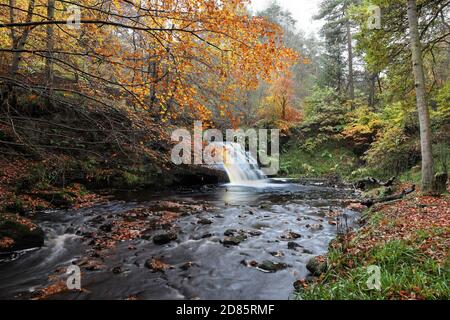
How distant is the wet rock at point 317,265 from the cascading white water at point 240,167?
11.9 m

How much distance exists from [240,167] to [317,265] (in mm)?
14036

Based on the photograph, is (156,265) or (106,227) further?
(106,227)

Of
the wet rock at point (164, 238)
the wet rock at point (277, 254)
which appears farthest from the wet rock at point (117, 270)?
the wet rock at point (277, 254)

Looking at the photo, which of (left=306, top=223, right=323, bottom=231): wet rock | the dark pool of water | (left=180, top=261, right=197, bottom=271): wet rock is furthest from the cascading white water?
(left=180, top=261, right=197, bottom=271): wet rock

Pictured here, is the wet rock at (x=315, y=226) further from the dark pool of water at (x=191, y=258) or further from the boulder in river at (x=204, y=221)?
the boulder in river at (x=204, y=221)

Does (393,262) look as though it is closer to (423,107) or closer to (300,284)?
(300,284)

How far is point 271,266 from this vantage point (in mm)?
5062

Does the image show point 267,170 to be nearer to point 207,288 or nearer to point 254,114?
point 254,114

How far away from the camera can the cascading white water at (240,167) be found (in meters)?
17.8

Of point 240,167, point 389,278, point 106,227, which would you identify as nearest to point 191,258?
point 106,227

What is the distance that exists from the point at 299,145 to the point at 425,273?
63.6 ft

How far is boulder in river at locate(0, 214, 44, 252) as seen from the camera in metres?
5.74
